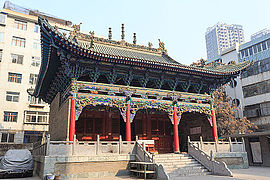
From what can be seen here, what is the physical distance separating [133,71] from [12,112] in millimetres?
22189

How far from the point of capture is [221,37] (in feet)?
470

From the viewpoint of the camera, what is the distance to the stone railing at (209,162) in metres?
12.9

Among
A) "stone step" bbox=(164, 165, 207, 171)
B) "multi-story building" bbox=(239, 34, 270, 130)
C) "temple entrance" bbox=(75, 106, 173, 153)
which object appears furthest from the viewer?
"multi-story building" bbox=(239, 34, 270, 130)

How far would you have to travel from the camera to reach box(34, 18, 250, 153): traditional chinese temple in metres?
13.9

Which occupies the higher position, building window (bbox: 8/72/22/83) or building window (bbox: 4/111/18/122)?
building window (bbox: 8/72/22/83)

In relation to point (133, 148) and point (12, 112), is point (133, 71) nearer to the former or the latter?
point (133, 148)

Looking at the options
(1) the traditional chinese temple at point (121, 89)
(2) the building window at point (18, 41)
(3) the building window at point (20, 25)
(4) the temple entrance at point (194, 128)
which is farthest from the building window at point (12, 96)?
(4) the temple entrance at point (194, 128)

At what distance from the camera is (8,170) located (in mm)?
12805

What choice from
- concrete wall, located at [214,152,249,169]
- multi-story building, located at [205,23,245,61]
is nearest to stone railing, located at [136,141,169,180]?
concrete wall, located at [214,152,249,169]

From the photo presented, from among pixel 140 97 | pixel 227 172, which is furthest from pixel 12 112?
pixel 227 172

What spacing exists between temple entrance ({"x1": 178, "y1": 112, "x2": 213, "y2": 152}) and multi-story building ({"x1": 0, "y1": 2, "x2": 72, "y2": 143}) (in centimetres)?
1989

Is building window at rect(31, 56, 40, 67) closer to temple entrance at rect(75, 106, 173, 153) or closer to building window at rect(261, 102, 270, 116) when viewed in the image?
temple entrance at rect(75, 106, 173, 153)

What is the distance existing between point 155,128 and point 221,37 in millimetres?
138968

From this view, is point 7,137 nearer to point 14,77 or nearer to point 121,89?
point 14,77
